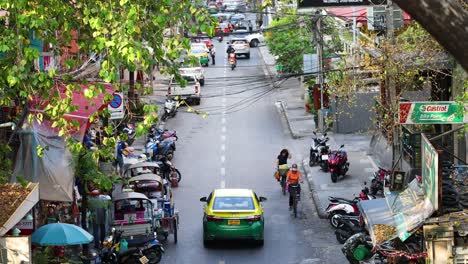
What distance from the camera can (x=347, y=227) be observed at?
22.8 meters

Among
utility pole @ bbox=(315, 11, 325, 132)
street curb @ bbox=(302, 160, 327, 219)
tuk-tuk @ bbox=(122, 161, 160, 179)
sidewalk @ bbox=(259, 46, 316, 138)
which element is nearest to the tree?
street curb @ bbox=(302, 160, 327, 219)

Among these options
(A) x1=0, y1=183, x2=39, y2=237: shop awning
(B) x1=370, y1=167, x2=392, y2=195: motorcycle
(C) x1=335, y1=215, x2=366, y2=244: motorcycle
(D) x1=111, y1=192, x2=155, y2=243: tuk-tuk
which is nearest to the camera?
(A) x1=0, y1=183, x2=39, y2=237: shop awning

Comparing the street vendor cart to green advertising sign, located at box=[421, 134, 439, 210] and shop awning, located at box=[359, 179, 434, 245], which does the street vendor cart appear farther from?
green advertising sign, located at box=[421, 134, 439, 210]

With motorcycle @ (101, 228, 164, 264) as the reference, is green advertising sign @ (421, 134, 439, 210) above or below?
above

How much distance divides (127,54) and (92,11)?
129 centimetres

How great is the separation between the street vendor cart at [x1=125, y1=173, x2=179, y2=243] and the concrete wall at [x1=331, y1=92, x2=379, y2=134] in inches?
498

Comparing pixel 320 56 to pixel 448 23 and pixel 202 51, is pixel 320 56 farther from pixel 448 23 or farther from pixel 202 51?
pixel 448 23

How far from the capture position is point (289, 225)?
2556 centimetres

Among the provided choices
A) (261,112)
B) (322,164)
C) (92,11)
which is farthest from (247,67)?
(92,11)

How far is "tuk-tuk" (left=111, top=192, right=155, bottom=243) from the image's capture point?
2195 centimetres

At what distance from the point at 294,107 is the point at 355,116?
7700mm

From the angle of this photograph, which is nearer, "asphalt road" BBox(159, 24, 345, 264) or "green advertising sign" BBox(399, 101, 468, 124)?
"green advertising sign" BBox(399, 101, 468, 124)

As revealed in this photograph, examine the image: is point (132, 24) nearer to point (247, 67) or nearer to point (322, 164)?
point (322, 164)

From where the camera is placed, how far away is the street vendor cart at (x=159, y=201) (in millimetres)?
23438
